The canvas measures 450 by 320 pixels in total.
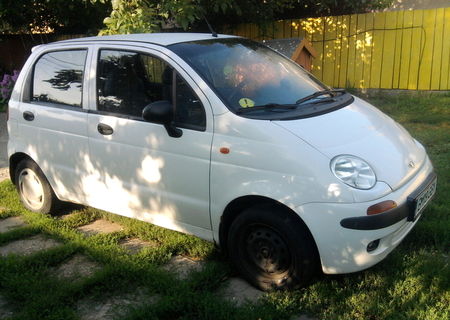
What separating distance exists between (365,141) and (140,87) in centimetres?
179

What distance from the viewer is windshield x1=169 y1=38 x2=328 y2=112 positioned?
350 centimetres

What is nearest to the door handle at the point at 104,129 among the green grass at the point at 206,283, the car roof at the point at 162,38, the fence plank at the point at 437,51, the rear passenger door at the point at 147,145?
the rear passenger door at the point at 147,145

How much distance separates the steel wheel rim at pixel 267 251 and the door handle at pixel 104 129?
145 cm

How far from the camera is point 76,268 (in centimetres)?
370

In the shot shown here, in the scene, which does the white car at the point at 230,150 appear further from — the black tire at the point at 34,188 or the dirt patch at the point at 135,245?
the dirt patch at the point at 135,245

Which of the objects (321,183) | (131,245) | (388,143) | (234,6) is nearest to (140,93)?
(131,245)

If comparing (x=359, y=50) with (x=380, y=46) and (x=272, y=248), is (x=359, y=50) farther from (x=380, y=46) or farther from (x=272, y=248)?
(x=272, y=248)

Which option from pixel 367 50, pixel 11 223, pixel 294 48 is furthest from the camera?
pixel 367 50

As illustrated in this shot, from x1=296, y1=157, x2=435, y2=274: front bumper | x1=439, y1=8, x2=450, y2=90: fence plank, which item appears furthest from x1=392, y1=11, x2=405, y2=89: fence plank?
x1=296, y1=157, x2=435, y2=274: front bumper

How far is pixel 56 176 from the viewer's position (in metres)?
4.46

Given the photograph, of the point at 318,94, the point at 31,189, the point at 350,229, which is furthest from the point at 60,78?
the point at 350,229

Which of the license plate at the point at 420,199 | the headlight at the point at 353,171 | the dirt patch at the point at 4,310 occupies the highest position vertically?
the headlight at the point at 353,171

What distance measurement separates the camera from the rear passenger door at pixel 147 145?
3.44 meters

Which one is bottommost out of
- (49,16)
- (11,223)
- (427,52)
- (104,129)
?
(11,223)
